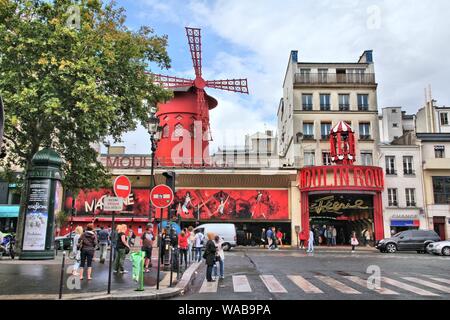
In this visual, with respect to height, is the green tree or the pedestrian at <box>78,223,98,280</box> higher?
the green tree

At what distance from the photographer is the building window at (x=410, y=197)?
34031mm

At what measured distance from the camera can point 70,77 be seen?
617 inches

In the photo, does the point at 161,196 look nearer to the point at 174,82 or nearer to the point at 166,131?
the point at 166,131

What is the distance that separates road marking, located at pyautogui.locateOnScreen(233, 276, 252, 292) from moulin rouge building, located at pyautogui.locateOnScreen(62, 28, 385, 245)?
19875 millimetres

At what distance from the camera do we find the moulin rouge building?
108 feet

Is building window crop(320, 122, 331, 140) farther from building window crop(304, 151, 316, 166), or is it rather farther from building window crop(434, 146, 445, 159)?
building window crop(434, 146, 445, 159)

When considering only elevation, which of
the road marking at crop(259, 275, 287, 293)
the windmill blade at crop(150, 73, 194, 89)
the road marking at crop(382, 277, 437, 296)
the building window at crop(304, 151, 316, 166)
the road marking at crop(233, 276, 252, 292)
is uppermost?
the windmill blade at crop(150, 73, 194, 89)

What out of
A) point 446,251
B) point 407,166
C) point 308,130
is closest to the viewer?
point 446,251

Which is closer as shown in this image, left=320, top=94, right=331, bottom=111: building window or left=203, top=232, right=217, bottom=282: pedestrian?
left=203, top=232, right=217, bottom=282: pedestrian

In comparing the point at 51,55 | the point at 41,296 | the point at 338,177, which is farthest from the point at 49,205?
the point at 338,177

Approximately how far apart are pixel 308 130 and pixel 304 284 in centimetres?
2642

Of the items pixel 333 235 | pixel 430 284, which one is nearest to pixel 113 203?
pixel 430 284

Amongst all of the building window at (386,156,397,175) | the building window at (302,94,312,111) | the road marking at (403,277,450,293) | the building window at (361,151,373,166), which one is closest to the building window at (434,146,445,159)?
the building window at (386,156,397,175)
